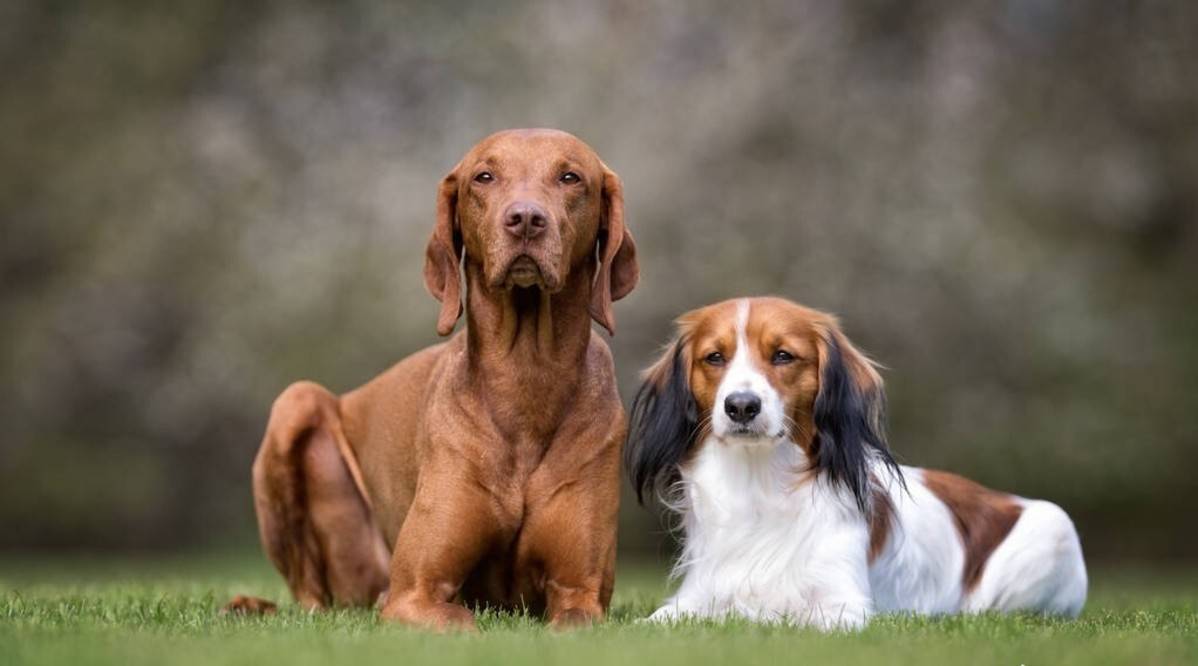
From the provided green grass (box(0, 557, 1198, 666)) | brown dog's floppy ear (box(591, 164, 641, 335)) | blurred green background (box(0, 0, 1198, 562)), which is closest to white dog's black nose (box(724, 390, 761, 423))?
brown dog's floppy ear (box(591, 164, 641, 335))

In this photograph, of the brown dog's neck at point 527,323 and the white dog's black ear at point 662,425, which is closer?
the brown dog's neck at point 527,323

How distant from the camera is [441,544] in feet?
20.2

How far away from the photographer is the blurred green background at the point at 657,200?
46.2 feet

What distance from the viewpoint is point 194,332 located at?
1488 cm

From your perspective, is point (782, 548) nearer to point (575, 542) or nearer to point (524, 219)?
point (575, 542)

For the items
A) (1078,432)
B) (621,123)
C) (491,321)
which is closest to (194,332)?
(621,123)

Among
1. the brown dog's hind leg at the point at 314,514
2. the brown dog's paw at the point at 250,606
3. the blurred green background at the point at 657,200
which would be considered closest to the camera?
the brown dog's paw at the point at 250,606

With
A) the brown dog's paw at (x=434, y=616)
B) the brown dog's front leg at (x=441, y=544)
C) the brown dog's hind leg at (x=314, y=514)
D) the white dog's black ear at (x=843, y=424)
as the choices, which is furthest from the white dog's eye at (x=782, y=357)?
the brown dog's hind leg at (x=314, y=514)

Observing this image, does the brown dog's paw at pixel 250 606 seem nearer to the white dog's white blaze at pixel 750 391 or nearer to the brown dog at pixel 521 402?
the brown dog at pixel 521 402

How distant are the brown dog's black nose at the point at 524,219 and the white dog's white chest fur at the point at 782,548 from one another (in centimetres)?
107

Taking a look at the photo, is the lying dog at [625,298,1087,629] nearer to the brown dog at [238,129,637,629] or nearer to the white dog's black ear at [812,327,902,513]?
the white dog's black ear at [812,327,902,513]

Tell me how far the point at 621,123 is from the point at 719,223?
1196mm

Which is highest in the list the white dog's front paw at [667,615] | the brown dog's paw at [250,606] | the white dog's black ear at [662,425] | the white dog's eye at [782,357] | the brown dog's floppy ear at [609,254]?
the brown dog's floppy ear at [609,254]

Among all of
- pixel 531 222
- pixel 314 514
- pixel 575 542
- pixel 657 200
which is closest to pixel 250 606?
pixel 314 514
